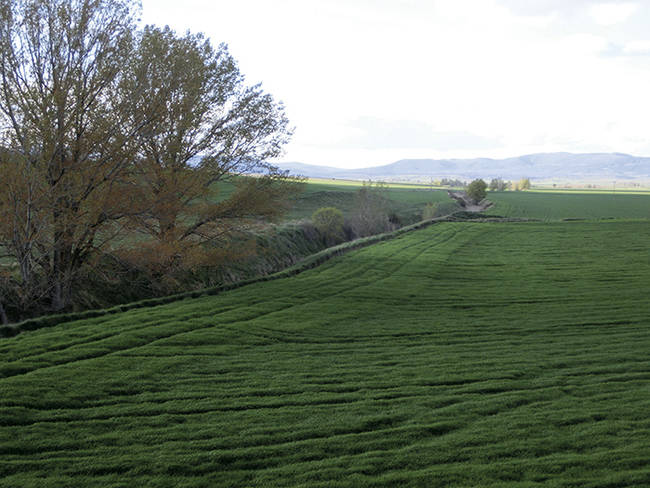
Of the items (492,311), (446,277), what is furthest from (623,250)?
(492,311)

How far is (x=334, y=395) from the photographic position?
38.6 ft

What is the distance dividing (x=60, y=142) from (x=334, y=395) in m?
17.0

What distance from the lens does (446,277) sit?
30.8 m

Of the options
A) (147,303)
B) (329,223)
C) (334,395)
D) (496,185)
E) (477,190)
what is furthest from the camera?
(496,185)

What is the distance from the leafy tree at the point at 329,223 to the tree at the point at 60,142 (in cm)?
3488

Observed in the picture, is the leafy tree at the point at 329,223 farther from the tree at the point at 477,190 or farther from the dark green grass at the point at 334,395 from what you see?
the tree at the point at 477,190

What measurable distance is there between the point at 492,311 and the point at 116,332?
13.7 metres

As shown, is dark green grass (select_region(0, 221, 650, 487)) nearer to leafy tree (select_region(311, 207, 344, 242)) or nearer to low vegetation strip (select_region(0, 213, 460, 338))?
low vegetation strip (select_region(0, 213, 460, 338))

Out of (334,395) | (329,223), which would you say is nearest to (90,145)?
(334,395)

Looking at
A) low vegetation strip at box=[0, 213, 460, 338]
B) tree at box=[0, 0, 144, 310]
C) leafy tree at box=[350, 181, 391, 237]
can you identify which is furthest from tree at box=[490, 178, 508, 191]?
tree at box=[0, 0, 144, 310]

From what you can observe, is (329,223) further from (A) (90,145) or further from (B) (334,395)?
(B) (334,395)

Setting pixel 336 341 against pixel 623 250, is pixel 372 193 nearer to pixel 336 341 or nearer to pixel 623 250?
pixel 623 250

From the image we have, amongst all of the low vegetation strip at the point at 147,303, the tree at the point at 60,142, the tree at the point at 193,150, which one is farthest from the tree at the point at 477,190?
the tree at the point at 60,142

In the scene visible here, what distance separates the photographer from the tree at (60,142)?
2128cm
